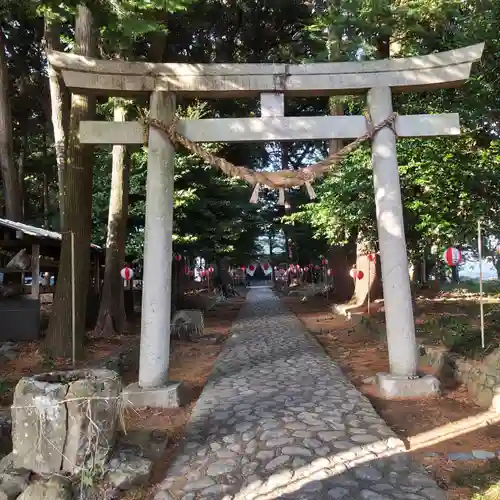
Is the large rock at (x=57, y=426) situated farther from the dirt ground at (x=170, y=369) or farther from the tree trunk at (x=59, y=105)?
the tree trunk at (x=59, y=105)

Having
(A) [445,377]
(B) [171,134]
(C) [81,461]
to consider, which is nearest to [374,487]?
(C) [81,461]

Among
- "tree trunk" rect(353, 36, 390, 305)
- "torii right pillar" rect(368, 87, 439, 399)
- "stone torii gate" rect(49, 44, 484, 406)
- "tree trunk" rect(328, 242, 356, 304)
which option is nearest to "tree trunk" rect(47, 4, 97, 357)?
"stone torii gate" rect(49, 44, 484, 406)

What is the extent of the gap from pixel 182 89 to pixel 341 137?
2.52m

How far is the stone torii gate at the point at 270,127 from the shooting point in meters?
7.18

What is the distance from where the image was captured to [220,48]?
64.0 feet

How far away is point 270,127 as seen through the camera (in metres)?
7.49

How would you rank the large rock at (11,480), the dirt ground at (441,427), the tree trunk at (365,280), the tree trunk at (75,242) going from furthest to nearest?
1. the tree trunk at (365,280)
2. the tree trunk at (75,242)
3. the dirt ground at (441,427)
4. the large rock at (11,480)

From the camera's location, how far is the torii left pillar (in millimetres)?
7031

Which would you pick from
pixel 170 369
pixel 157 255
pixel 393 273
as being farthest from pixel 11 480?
pixel 170 369

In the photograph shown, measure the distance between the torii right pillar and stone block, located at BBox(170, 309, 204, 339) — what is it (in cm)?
778

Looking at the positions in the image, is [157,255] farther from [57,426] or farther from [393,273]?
[393,273]

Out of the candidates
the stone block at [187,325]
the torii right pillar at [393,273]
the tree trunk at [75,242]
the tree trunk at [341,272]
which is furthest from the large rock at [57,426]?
the tree trunk at [341,272]

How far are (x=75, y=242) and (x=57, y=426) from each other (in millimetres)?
5920

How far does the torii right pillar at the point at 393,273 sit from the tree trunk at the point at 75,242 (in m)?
5.82
